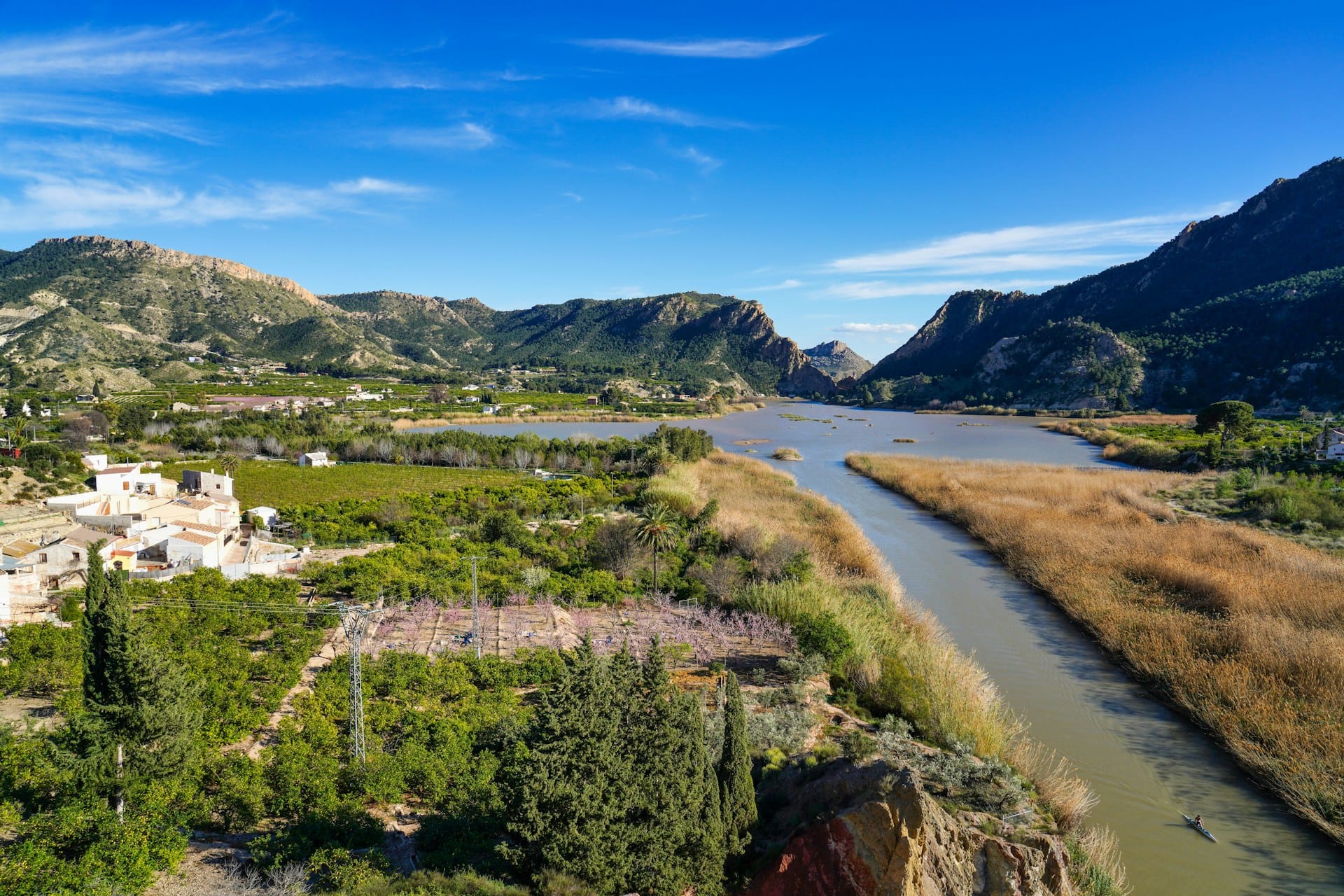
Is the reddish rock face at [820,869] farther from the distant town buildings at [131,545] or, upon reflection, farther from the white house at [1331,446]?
the white house at [1331,446]

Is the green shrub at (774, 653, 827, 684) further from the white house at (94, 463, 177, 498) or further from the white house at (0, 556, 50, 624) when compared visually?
the white house at (94, 463, 177, 498)

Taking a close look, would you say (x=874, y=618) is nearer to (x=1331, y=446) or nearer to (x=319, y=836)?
(x=319, y=836)

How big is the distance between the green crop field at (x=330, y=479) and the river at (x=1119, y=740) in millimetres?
33737

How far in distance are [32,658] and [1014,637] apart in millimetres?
28456

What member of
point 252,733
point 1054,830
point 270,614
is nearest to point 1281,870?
point 1054,830

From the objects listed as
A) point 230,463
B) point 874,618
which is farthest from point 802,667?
point 230,463

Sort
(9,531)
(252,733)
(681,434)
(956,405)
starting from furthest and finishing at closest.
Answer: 1. (956,405)
2. (681,434)
3. (9,531)
4. (252,733)

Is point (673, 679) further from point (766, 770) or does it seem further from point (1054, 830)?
point (1054, 830)

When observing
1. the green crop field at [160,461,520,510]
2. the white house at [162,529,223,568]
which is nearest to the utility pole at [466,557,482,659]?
the white house at [162,529,223,568]

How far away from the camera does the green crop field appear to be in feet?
152

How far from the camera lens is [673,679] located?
16953mm

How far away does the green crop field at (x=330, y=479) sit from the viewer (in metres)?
46.3

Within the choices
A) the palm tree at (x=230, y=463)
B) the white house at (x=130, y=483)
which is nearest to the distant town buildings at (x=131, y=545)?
the white house at (x=130, y=483)

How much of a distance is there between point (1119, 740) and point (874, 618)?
6.70 m
